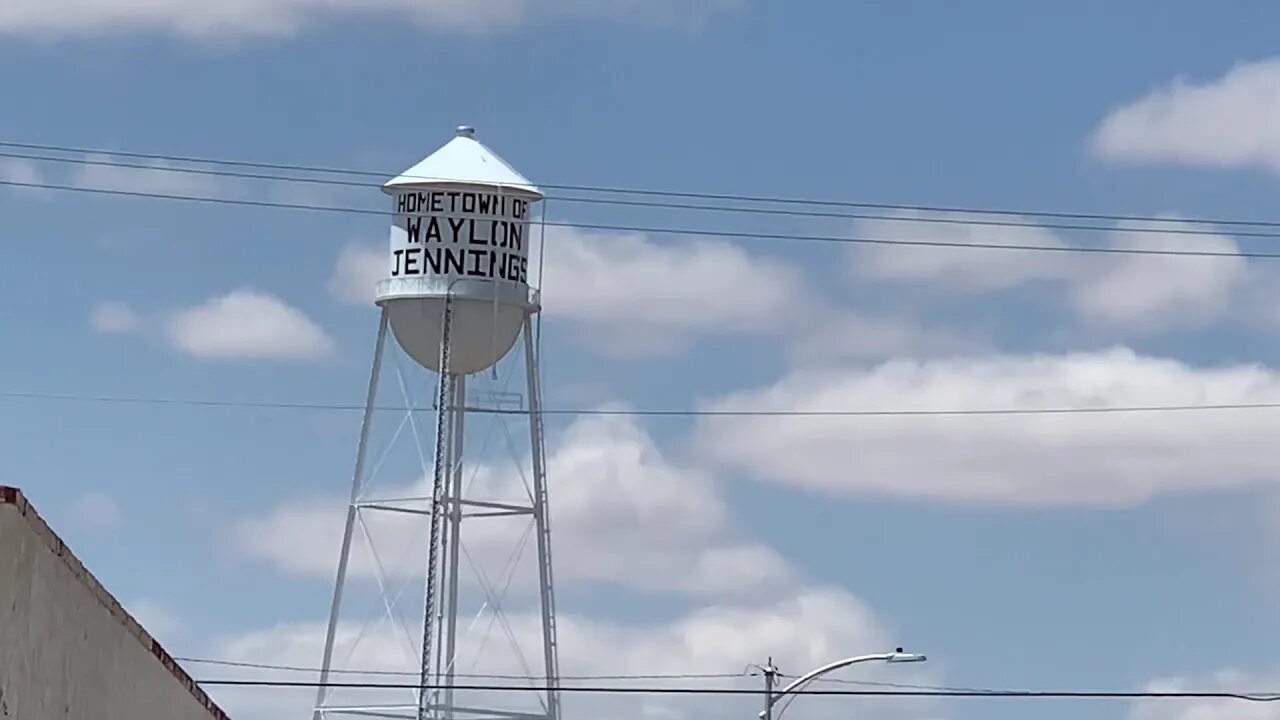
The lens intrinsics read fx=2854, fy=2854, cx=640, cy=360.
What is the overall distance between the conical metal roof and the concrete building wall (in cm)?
2739

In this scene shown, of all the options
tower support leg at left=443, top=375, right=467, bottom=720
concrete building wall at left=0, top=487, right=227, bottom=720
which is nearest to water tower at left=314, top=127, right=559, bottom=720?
tower support leg at left=443, top=375, right=467, bottom=720

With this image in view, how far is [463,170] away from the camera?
45125 millimetres

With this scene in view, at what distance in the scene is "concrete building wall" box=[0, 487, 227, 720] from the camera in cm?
1302

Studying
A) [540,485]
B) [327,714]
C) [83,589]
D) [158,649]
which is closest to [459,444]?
[540,485]

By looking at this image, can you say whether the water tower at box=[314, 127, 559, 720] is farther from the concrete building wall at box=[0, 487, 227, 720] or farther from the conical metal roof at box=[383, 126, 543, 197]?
the concrete building wall at box=[0, 487, 227, 720]

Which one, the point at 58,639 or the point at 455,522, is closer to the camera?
the point at 58,639

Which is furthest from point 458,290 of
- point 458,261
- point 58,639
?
point 58,639

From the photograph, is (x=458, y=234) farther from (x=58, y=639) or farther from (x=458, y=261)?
(x=58, y=639)

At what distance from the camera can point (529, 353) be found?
1791 inches

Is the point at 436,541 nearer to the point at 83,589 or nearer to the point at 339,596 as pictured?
the point at 339,596

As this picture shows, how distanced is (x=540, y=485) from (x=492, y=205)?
449cm

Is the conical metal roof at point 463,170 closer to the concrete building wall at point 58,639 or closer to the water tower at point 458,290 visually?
the water tower at point 458,290

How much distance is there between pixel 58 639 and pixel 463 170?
31.1 m

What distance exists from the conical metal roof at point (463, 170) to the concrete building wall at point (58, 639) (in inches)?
1078
